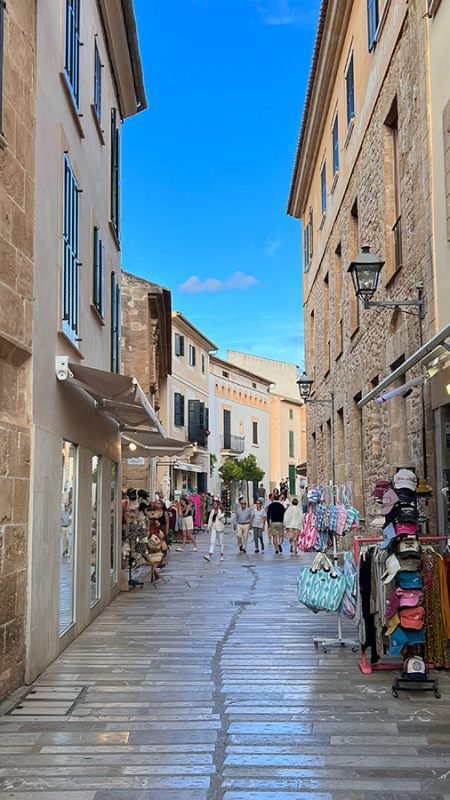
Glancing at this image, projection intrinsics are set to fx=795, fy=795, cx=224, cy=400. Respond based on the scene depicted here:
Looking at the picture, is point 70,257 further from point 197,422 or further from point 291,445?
point 291,445

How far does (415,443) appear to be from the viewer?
32.6 feet

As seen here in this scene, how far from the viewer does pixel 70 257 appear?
8.84 m

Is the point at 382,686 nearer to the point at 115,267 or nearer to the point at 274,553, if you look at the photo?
the point at 115,267

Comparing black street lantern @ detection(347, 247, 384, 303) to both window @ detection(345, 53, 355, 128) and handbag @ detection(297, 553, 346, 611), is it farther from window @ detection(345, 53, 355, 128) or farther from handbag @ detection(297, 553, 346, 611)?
window @ detection(345, 53, 355, 128)

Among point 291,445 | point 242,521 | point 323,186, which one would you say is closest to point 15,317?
point 323,186

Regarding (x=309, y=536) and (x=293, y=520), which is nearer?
(x=309, y=536)

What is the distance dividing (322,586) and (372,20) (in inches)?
374

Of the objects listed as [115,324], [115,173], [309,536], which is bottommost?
[309,536]

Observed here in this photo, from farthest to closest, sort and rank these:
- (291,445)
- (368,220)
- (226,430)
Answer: (291,445) → (226,430) → (368,220)

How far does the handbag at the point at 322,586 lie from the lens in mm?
8172

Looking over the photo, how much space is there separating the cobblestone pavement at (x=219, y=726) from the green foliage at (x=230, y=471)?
40824mm

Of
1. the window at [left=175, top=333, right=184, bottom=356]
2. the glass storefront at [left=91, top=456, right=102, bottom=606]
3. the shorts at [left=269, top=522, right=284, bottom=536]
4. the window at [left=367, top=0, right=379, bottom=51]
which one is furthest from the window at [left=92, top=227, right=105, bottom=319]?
the window at [left=175, top=333, right=184, bottom=356]

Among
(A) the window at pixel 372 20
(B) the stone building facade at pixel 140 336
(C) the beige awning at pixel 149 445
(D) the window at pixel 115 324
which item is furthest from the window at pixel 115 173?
(B) the stone building facade at pixel 140 336

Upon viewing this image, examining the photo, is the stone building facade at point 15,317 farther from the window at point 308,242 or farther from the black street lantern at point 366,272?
the window at point 308,242
